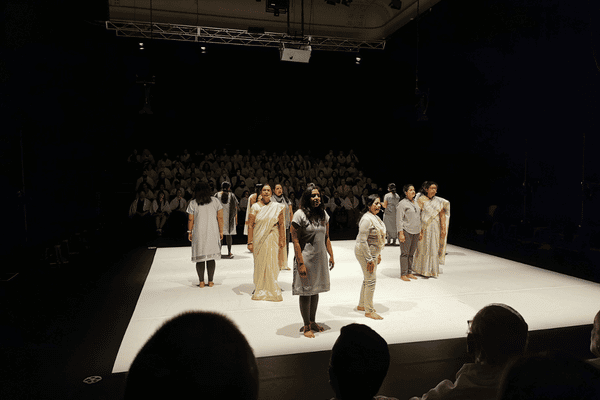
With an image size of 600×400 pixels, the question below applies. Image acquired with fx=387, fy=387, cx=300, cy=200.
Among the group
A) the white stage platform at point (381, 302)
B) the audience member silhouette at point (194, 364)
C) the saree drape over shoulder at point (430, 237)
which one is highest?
the audience member silhouette at point (194, 364)

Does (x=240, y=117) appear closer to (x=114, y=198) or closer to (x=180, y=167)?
(x=180, y=167)

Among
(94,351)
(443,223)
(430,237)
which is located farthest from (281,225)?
(443,223)

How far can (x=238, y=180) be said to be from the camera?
36.8 ft

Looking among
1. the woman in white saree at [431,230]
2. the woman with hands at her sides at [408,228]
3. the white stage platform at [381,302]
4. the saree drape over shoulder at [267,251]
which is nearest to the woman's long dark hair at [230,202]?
the white stage platform at [381,302]

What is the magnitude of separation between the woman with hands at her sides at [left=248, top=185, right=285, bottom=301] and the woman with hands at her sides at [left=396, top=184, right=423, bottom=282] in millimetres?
1852

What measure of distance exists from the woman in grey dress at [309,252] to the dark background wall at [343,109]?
4855 mm

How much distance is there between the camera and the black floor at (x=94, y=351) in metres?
2.52

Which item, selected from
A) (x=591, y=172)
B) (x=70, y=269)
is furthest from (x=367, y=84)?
(x=70, y=269)

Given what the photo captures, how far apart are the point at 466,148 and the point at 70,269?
883 cm

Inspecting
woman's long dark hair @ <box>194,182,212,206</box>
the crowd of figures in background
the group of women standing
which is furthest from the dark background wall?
woman's long dark hair @ <box>194,182,212,206</box>

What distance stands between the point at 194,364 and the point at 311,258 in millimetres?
2868

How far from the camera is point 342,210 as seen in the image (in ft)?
34.9

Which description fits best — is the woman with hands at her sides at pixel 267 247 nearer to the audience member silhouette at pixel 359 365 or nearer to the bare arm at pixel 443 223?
the bare arm at pixel 443 223

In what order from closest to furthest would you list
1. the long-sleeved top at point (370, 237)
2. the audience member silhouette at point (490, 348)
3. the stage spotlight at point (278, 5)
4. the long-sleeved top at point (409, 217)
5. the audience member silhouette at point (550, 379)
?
the audience member silhouette at point (550, 379)
the audience member silhouette at point (490, 348)
the long-sleeved top at point (370, 237)
the long-sleeved top at point (409, 217)
the stage spotlight at point (278, 5)
